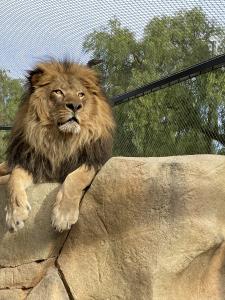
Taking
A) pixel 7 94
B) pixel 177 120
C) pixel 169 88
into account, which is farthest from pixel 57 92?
pixel 7 94

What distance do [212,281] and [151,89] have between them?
2.73 metres

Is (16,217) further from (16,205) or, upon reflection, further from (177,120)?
(177,120)

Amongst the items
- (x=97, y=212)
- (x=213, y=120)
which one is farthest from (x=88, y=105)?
(x=213, y=120)

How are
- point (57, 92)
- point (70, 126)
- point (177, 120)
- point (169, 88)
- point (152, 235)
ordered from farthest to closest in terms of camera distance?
point (177, 120)
point (169, 88)
point (57, 92)
point (70, 126)
point (152, 235)

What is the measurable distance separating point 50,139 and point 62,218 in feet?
1.75

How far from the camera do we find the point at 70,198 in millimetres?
2711

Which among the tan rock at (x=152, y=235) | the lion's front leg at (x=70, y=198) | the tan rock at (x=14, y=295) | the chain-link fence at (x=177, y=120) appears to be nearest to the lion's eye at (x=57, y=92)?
the lion's front leg at (x=70, y=198)

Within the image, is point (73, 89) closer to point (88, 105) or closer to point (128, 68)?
point (88, 105)

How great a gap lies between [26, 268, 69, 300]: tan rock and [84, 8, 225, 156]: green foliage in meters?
2.20

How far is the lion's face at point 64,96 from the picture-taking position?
2.97 meters

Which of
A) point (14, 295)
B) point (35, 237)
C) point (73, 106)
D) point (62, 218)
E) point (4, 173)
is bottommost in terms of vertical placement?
point (14, 295)

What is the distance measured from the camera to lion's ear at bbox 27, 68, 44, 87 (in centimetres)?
316

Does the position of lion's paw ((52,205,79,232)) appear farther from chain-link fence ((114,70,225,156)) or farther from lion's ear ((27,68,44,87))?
chain-link fence ((114,70,225,156))

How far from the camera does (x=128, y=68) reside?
671 centimetres
